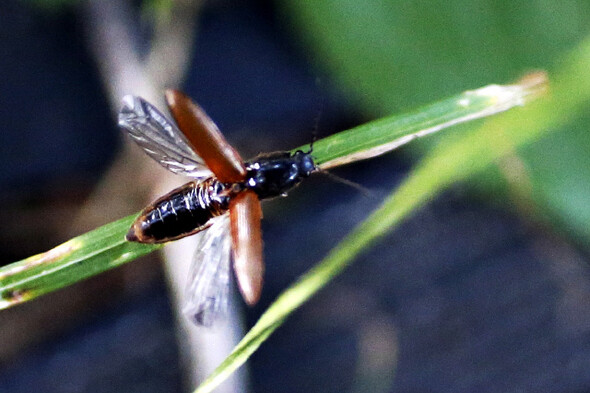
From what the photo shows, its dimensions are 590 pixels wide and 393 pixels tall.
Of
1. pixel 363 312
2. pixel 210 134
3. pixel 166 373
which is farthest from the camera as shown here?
pixel 363 312

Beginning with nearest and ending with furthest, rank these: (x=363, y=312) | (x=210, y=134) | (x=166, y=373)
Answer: (x=210, y=134) → (x=166, y=373) → (x=363, y=312)

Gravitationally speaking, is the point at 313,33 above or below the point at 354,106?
above

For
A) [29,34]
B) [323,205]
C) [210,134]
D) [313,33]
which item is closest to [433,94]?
[313,33]

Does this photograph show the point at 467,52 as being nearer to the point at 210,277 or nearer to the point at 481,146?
the point at 481,146

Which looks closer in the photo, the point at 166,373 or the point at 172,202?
the point at 172,202

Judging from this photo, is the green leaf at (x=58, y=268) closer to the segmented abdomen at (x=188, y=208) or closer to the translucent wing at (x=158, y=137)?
the segmented abdomen at (x=188, y=208)

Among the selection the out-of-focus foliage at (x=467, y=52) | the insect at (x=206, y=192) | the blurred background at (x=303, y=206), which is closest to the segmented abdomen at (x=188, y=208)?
the insect at (x=206, y=192)

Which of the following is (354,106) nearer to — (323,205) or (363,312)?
(323,205)
